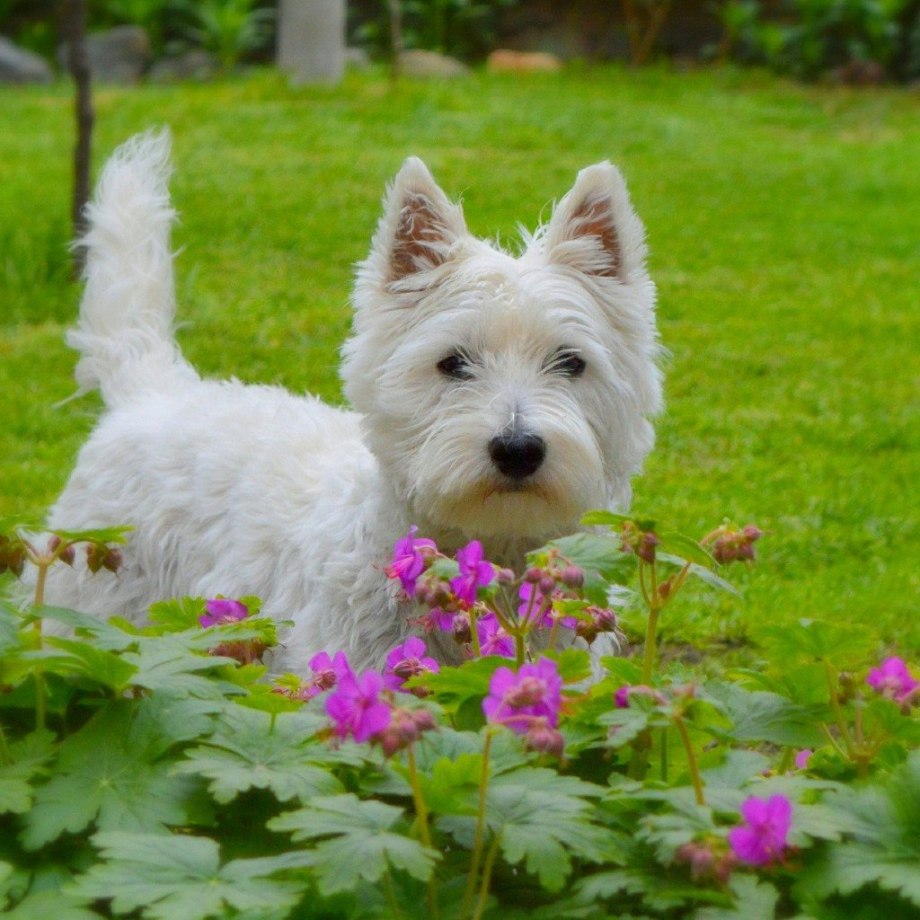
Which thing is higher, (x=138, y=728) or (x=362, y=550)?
(x=138, y=728)

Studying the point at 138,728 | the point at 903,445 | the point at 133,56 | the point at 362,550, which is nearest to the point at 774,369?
the point at 903,445

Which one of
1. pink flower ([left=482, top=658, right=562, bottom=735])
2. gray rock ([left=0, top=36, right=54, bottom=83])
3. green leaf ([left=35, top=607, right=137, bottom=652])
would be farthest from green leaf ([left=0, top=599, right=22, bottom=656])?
gray rock ([left=0, top=36, right=54, bottom=83])

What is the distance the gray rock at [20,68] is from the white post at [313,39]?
3521mm

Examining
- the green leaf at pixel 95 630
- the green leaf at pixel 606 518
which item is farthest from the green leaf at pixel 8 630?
the green leaf at pixel 606 518

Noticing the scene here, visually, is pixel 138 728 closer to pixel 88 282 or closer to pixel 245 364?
pixel 88 282

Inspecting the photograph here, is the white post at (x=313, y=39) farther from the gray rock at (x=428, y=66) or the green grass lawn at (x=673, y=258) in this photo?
the gray rock at (x=428, y=66)

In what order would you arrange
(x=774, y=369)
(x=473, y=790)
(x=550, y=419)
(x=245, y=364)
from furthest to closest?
1. (x=774, y=369)
2. (x=245, y=364)
3. (x=550, y=419)
4. (x=473, y=790)

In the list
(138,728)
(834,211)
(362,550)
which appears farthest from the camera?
(834,211)

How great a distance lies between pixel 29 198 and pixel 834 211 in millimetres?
5944

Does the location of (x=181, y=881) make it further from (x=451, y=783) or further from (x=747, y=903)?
(x=747, y=903)

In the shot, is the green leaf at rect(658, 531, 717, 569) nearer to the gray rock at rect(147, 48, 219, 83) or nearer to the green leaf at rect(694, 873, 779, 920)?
the green leaf at rect(694, 873, 779, 920)

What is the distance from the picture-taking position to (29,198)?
36.3 ft

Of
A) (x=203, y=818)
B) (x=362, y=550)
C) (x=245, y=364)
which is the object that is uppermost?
(x=203, y=818)

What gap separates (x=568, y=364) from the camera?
12.6ft
